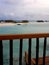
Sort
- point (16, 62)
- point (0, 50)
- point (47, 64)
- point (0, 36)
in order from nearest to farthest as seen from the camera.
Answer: point (0, 36), point (0, 50), point (47, 64), point (16, 62)

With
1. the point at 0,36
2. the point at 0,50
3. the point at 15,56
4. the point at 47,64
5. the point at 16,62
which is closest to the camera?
the point at 0,36

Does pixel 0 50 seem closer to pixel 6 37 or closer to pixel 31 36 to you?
pixel 6 37

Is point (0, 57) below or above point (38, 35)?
below

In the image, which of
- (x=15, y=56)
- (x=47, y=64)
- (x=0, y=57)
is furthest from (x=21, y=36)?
(x=15, y=56)

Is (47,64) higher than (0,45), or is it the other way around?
(0,45)

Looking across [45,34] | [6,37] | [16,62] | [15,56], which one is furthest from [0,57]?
[15,56]

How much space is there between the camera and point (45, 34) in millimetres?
1902

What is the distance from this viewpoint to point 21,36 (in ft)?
5.82

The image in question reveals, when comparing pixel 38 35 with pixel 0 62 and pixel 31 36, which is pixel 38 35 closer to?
pixel 31 36

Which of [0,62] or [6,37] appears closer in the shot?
[6,37]

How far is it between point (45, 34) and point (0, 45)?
623 millimetres

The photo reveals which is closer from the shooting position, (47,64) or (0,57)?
(0,57)

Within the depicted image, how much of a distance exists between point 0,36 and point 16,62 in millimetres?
8580

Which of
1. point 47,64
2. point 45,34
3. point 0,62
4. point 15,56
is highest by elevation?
point 45,34
